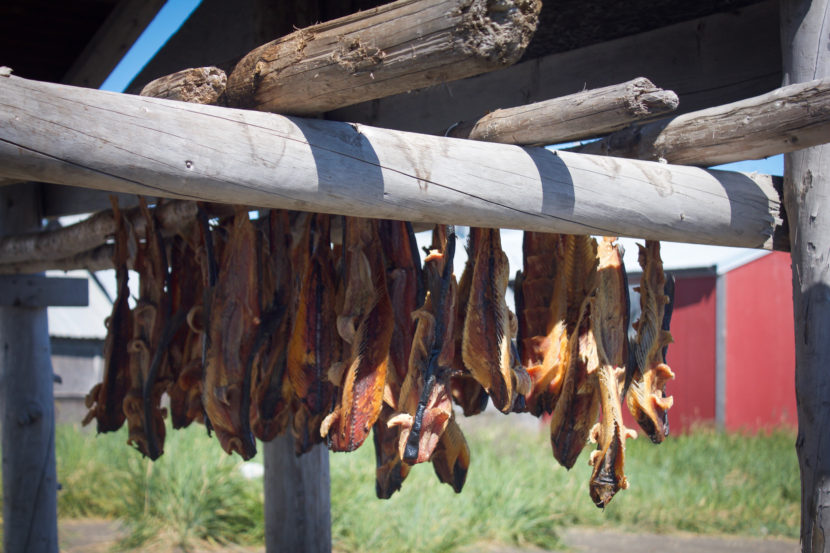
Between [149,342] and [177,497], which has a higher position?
[149,342]

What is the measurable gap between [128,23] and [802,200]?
10.6 feet

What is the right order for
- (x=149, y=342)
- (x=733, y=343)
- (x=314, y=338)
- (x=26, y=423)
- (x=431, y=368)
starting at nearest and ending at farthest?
(x=431, y=368)
(x=314, y=338)
(x=149, y=342)
(x=26, y=423)
(x=733, y=343)

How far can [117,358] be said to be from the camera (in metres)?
3.52

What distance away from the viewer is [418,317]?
2543 mm

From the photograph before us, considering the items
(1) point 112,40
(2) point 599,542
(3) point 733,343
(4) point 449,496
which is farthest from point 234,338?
(3) point 733,343

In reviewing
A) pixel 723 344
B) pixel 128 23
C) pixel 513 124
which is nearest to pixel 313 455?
pixel 128 23

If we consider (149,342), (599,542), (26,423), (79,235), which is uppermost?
(79,235)

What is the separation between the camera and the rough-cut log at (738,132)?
7.02 feet

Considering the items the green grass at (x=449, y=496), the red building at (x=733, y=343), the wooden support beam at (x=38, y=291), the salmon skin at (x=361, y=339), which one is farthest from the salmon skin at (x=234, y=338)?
the red building at (x=733, y=343)

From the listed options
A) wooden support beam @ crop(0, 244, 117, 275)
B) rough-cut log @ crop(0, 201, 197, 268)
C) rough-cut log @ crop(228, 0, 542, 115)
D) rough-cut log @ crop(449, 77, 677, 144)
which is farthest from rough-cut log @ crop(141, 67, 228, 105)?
wooden support beam @ crop(0, 244, 117, 275)

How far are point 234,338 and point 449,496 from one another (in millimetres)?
4950

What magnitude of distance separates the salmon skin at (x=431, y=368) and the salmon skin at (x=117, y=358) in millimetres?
1597

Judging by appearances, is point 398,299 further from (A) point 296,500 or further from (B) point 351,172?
(A) point 296,500

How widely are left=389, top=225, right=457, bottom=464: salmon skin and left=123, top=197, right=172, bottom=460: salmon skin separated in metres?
1.36
